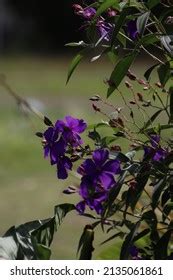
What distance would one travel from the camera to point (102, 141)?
1774 millimetres

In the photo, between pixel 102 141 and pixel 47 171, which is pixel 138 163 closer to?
pixel 102 141

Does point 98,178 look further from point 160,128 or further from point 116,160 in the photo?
point 160,128

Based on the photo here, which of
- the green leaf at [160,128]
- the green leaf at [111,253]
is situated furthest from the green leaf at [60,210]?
the green leaf at [111,253]

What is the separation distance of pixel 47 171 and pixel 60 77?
630 centimetres

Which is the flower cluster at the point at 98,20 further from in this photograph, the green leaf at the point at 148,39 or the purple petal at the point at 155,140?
the purple petal at the point at 155,140

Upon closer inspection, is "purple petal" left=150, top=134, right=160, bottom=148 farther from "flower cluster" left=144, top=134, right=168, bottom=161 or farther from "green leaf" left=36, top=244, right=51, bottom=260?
"green leaf" left=36, top=244, right=51, bottom=260

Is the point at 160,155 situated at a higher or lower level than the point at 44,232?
higher

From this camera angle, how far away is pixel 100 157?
168 cm

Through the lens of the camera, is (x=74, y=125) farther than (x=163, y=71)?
Yes

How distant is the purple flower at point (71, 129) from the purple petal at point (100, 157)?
0.26 feet

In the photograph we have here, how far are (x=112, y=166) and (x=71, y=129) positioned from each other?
138 millimetres

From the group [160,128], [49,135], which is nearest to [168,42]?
[160,128]

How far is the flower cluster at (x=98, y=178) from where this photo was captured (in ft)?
5.46

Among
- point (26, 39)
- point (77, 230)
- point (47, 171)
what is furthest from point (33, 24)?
Result: point (77, 230)
